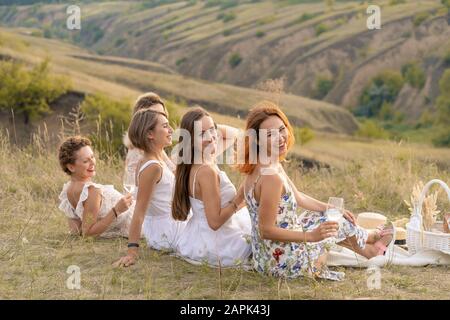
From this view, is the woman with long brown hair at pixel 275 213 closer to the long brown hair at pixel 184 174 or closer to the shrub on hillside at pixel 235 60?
the long brown hair at pixel 184 174

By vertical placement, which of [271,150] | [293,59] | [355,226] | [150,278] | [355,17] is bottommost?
[150,278]

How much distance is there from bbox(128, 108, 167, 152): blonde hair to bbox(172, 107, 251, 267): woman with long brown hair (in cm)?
43

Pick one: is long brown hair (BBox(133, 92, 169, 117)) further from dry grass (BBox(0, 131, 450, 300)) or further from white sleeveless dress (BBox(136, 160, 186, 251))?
dry grass (BBox(0, 131, 450, 300))

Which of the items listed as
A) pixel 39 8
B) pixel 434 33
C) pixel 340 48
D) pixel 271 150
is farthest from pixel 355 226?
pixel 39 8

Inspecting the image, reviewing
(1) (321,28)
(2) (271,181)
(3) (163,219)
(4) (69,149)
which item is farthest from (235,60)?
(2) (271,181)

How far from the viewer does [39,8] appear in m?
133

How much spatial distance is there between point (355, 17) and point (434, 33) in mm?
20431

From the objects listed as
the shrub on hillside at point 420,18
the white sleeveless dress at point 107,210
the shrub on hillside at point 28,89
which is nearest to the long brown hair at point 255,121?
the white sleeveless dress at point 107,210

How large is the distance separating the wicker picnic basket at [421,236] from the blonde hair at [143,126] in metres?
2.05

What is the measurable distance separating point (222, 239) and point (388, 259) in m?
1.24

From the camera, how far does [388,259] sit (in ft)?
16.5

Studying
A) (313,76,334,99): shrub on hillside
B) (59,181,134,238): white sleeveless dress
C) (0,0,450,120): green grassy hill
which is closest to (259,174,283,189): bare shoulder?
(59,181,134,238): white sleeveless dress

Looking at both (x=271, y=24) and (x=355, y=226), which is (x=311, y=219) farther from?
(x=271, y=24)

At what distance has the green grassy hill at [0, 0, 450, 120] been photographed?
272ft
